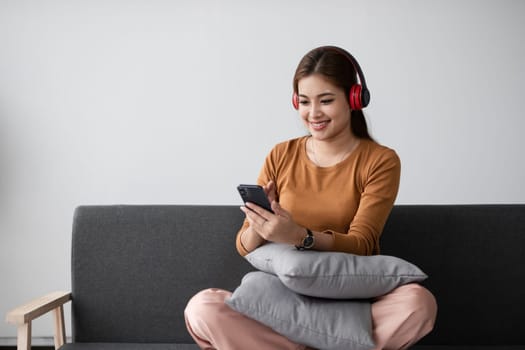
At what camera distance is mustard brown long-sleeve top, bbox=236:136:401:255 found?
1.86 meters

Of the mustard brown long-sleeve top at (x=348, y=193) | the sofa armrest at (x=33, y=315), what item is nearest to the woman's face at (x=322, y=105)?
the mustard brown long-sleeve top at (x=348, y=193)

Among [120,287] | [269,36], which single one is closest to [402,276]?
[120,287]

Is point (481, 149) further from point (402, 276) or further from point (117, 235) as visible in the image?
point (117, 235)

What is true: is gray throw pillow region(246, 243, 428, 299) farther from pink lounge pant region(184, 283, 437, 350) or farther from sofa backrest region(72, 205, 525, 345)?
sofa backrest region(72, 205, 525, 345)

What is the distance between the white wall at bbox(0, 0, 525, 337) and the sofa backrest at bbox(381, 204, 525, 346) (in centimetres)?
75

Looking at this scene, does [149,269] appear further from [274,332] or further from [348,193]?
[348,193]

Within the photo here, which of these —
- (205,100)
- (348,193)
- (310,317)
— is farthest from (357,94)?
(205,100)

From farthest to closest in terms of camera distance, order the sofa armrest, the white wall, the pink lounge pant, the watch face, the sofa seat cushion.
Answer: the white wall, the sofa seat cushion, the sofa armrest, the watch face, the pink lounge pant

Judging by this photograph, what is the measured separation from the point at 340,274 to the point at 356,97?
1.95ft

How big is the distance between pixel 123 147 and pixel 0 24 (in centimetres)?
87

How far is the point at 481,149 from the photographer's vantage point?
2.83 metres

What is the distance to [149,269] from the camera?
2.17 metres

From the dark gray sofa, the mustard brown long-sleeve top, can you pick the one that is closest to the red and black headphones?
the mustard brown long-sleeve top

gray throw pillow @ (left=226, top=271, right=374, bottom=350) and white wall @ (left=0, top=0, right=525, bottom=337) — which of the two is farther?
white wall @ (left=0, top=0, right=525, bottom=337)
